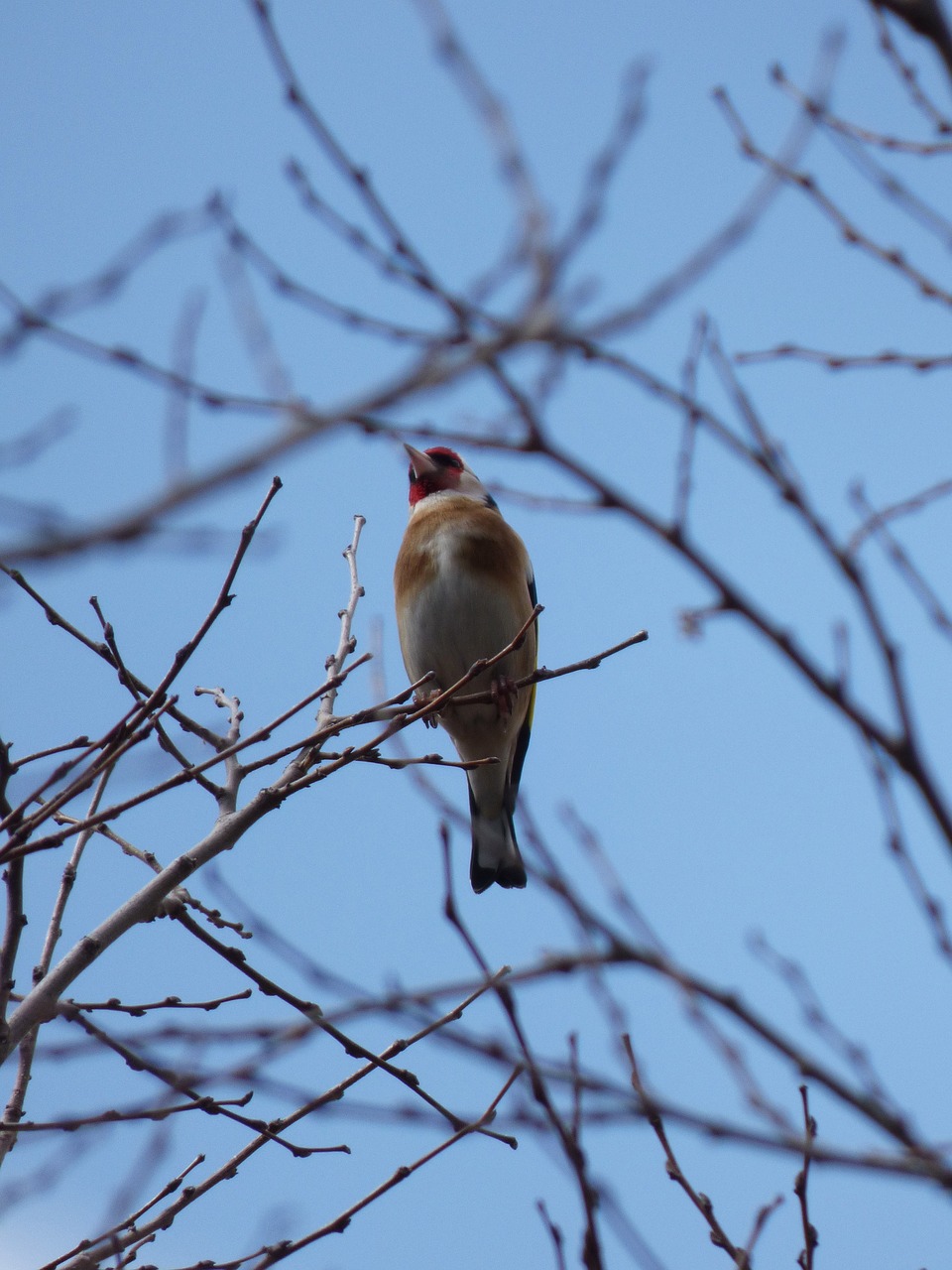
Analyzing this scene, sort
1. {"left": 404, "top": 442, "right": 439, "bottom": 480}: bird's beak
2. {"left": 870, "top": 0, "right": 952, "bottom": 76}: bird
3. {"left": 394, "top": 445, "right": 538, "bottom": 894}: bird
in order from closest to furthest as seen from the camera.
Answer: {"left": 870, "top": 0, "right": 952, "bottom": 76}: bird, {"left": 394, "top": 445, "right": 538, "bottom": 894}: bird, {"left": 404, "top": 442, "right": 439, "bottom": 480}: bird's beak

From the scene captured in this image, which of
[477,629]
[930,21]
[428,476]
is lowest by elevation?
[930,21]

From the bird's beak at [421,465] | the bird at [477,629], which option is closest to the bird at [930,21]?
the bird at [477,629]

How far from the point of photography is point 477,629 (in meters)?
6.68

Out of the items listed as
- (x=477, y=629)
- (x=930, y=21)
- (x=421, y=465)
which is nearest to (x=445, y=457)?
(x=421, y=465)

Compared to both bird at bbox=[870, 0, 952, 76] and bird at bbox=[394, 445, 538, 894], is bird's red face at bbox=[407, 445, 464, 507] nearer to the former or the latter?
bird at bbox=[394, 445, 538, 894]

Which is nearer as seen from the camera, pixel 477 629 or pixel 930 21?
pixel 930 21

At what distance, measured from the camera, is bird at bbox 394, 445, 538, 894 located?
263 inches

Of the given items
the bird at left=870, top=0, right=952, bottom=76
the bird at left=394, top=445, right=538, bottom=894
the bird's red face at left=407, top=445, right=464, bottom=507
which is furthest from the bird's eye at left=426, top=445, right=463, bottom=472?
the bird at left=870, top=0, right=952, bottom=76

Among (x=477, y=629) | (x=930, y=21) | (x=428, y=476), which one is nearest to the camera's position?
(x=930, y=21)

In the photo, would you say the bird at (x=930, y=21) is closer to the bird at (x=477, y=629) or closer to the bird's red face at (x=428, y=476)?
the bird at (x=477, y=629)

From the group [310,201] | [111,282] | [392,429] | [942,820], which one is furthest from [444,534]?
[942,820]

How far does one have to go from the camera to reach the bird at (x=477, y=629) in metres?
6.69

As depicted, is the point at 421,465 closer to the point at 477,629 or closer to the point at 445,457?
the point at 445,457

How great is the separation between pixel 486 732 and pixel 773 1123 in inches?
197
